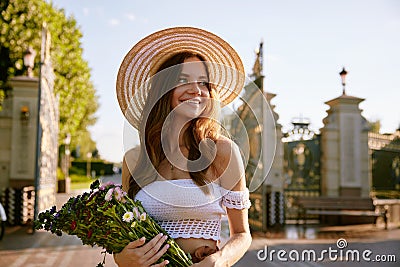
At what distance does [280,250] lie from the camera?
841 centimetres

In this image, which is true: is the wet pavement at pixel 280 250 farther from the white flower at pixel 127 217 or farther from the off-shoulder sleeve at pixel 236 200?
the white flower at pixel 127 217

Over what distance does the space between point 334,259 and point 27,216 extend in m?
6.99

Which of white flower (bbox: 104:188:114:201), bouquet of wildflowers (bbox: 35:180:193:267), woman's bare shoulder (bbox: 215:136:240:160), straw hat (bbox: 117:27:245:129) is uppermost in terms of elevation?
straw hat (bbox: 117:27:245:129)

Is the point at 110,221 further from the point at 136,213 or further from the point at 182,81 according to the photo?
the point at 182,81

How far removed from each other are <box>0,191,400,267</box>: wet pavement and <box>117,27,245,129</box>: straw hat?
5338mm

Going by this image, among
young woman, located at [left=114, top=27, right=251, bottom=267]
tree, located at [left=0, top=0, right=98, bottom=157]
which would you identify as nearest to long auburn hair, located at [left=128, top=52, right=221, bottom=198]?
young woman, located at [left=114, top=27, right=251, bottom=267]

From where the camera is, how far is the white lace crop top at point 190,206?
1816 millimetres

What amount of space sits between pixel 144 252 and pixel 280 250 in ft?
23.4

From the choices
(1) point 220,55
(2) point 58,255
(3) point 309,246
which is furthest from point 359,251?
(1) point 220,55

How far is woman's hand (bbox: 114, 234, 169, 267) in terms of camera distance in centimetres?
165

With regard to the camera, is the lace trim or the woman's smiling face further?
the woman's smiling face

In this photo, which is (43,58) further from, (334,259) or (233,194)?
(233,194)

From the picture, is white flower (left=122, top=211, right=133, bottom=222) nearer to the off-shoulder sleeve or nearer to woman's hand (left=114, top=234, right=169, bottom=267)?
woman's hand (left=114, top=234, right=169, bottom=267)

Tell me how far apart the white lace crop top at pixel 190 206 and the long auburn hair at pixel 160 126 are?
13 centimetres
